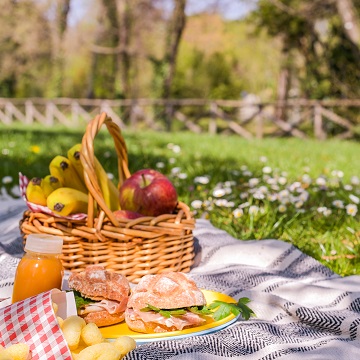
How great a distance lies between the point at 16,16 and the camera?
26.9m

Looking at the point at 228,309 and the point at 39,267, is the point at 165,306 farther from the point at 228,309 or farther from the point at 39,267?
the point at 39,267

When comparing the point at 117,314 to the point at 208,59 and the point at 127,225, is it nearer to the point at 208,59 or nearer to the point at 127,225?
the point at 127,225

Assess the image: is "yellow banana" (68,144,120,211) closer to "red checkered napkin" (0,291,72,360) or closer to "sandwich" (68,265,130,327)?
"sandwich" (68,265,130,327)

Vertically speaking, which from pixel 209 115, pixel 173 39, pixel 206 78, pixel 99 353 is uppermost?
pixel 173 39

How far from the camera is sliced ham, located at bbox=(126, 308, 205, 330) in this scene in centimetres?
194

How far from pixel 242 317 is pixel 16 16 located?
26.9 m

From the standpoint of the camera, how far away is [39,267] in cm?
202

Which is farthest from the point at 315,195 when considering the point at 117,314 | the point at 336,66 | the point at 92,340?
A: the point at 336,66

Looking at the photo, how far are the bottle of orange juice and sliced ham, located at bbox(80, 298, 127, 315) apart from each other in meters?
0.15

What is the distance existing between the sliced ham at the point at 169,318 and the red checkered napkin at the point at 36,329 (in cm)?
32

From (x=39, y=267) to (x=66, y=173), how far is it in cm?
97

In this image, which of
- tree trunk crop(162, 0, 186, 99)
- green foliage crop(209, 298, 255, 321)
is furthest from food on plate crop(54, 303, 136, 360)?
tree trunk crop(162, 0, 186, 99)

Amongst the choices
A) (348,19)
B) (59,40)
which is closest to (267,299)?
(348,19)

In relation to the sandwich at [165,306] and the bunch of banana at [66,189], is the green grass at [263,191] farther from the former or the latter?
the sandwich at [165,306]
